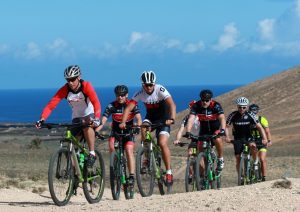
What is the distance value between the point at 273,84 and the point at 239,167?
57886 mm

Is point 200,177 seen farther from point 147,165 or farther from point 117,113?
point 117,113

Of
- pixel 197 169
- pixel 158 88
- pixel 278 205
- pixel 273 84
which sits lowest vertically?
pixel 278 205

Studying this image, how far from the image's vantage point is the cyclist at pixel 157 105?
44.5 ft

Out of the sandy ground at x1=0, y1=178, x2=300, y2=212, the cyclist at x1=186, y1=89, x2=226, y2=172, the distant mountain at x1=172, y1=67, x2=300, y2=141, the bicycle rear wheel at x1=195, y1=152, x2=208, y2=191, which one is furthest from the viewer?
the distant mountain at x1=172, y1=67, x2=300, y2=141

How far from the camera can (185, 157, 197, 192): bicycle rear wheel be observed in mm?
14695

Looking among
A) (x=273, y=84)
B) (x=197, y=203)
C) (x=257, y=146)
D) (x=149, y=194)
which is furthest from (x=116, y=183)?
(x=273, y=84)

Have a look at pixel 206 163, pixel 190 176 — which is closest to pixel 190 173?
pixel 190 176

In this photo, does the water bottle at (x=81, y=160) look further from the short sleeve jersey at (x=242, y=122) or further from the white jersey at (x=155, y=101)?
the short sleeve jersey at (x=242, y=122)

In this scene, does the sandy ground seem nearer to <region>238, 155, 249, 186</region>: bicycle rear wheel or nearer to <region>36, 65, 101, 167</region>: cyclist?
<region>36, 65, 101, 167</region>: cyclist

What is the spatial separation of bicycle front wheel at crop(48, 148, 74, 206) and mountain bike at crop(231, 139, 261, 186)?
4468mm

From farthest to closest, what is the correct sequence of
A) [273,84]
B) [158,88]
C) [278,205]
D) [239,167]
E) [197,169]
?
[273,84] < [239,167] < [197,169] < [158,88] < [278,205]

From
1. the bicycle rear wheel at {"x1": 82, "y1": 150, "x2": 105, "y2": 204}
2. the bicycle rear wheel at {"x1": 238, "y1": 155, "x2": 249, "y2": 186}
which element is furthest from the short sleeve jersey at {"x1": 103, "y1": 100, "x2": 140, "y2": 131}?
the bicycle rear wheel at {"x1": 238, "y1": 155, "x2": 249, "y2": 186}

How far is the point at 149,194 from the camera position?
558 inches

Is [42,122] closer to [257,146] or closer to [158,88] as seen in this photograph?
[158,88]
